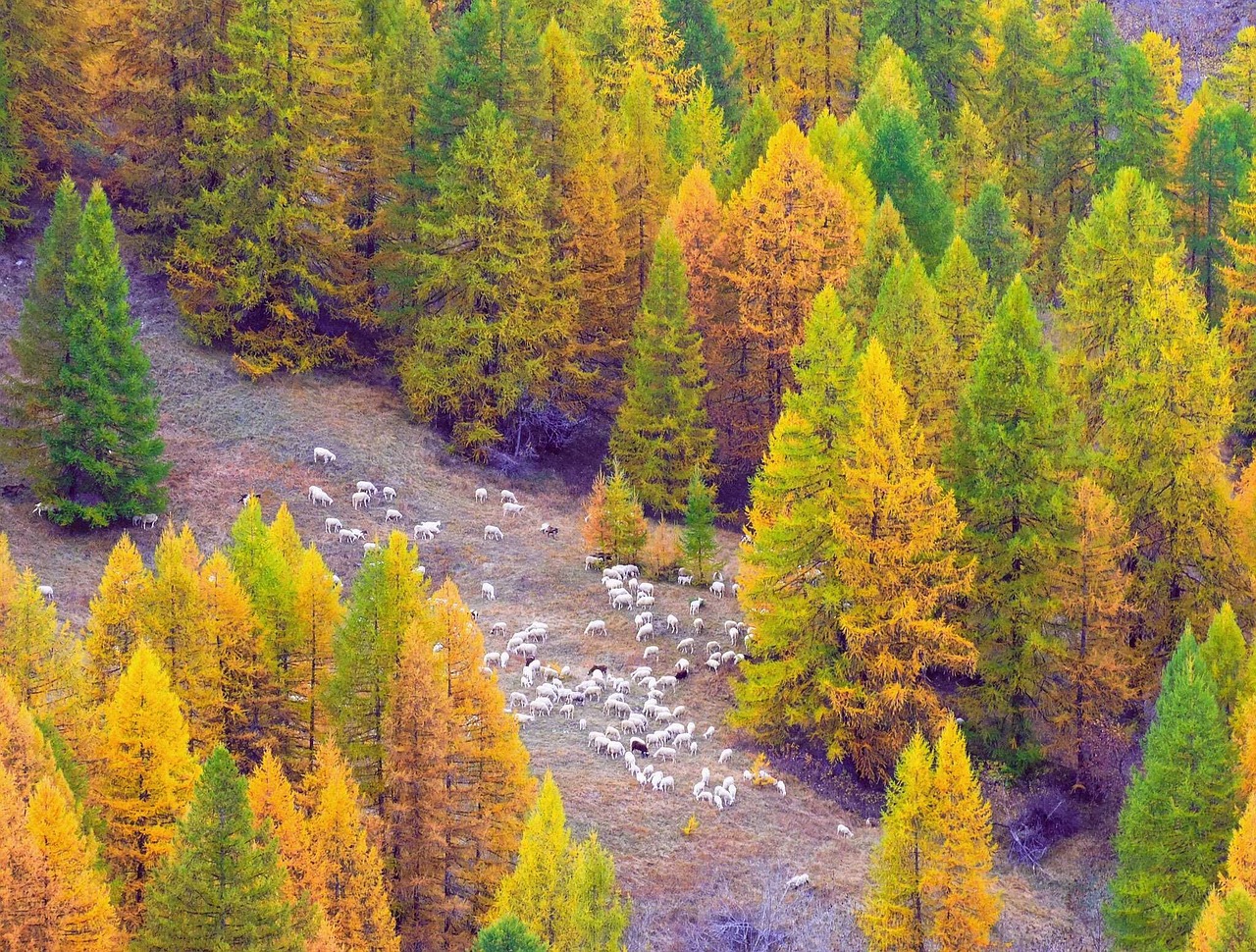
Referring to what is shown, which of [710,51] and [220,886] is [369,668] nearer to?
[220,886]

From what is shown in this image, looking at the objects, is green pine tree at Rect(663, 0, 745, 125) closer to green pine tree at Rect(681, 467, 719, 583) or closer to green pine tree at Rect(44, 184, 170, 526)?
green pine tree at Rect(681, 467, 719, 583)

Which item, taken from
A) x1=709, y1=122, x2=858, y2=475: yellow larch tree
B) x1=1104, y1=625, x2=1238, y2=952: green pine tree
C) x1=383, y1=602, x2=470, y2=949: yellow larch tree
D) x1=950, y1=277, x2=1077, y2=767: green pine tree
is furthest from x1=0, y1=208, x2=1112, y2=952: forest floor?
x1=709, y1=122, x2=858, y2=475: yellow larch tree

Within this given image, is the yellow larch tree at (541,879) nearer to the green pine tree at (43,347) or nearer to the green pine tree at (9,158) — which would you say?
the green pine tree at (43,347)

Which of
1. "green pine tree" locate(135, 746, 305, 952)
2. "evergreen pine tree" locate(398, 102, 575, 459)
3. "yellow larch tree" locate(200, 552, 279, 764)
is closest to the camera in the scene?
"green pine tree" locate(135, 746, 305, 952)

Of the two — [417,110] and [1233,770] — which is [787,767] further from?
[417,110]

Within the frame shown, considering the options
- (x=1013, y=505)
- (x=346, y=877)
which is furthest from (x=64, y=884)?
(x=1013, y=505)

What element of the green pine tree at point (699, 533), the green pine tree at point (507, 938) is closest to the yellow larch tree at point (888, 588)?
the green pine tree at point (699, 533)
